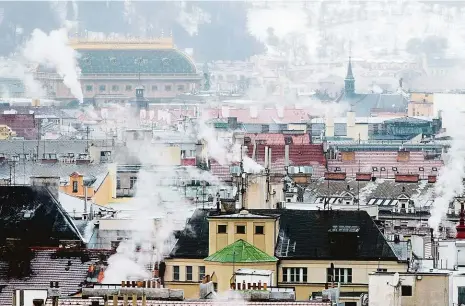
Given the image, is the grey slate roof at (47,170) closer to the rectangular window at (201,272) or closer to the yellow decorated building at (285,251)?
the yellow decorated building at (285,251)

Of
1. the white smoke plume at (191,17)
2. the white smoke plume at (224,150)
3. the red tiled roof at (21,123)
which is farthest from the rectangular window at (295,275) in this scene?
the white smoke plume at (191,17)

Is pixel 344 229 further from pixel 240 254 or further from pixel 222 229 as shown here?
pixel 240 254

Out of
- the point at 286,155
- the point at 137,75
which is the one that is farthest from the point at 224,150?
the point at 137,75

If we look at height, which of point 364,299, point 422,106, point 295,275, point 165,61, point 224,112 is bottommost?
point 364,299

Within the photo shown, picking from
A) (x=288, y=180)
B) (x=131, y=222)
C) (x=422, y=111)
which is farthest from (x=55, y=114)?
(x=131, y=222)

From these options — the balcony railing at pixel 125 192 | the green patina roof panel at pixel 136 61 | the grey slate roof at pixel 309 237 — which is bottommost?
the grey slate roof at pixel 309 237

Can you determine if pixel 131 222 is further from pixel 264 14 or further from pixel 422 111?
pixel 264 14
